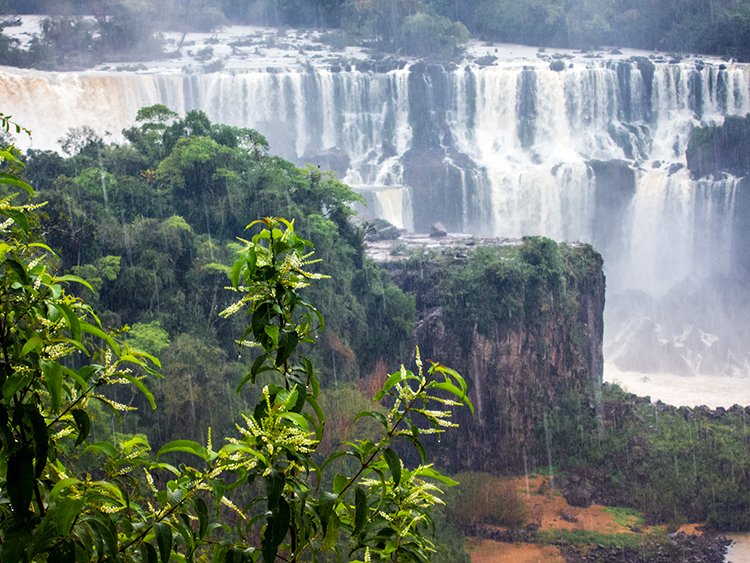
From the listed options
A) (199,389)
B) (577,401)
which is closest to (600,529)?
(577,401)

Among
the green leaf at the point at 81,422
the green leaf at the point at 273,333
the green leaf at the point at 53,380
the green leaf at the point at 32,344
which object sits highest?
the green leaf at the point at 32,344

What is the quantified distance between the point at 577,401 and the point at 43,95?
15.7m

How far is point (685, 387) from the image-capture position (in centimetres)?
2442

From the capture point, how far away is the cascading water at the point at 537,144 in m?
29.6

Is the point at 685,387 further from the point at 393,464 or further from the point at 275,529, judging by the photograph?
the point at 275,529

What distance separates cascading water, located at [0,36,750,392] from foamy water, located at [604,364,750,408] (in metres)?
1.69

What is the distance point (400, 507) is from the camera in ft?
6.78

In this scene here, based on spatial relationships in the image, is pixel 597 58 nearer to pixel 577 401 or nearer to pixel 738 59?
pixel 738 59

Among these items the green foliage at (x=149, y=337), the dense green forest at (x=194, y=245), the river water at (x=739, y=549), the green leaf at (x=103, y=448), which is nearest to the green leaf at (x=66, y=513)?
the green leaf at (x=103, y=448)

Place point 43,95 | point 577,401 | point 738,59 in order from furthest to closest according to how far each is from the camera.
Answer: point 738,59 < point 43,95 < point 577,401

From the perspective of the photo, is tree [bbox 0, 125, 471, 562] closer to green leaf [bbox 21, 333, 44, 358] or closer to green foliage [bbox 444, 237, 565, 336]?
green leaf [bbox 21, 333, 44, 358]

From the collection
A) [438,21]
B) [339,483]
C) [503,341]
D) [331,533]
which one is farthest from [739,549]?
[438,21]

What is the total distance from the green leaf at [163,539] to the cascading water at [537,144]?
26300mm

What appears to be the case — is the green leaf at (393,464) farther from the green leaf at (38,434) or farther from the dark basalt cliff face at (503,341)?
the dark basalt cliff face at (503,341)
